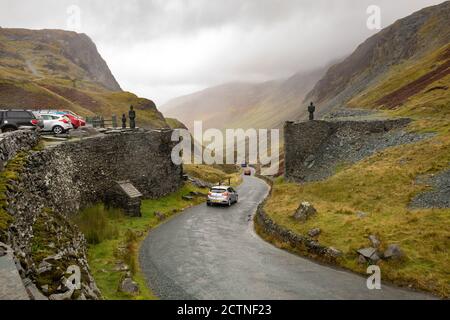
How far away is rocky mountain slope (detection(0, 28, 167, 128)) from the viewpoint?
86.2 m

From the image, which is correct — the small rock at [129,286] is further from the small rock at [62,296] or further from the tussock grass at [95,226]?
the tussock grass at [95,226]

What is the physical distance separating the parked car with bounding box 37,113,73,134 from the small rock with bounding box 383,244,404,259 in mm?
29830

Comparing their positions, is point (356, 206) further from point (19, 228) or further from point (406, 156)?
point (19, 228)

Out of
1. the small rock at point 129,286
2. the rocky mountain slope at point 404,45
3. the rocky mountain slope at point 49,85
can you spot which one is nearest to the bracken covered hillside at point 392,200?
the small rock at point 129,286

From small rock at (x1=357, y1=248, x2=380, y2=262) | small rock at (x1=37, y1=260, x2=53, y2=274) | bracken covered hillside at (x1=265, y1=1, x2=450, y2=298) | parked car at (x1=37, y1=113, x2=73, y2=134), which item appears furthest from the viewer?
parked car at (x1=37, y1=113, x2=73, y2=134)

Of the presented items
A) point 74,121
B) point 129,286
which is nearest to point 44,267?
point 129,286

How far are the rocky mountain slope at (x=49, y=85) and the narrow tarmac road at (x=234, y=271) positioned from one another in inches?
2695

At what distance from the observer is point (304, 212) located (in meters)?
27.2

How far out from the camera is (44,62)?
163000 millimetres

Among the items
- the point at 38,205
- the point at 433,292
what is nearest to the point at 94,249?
the point at 38,205

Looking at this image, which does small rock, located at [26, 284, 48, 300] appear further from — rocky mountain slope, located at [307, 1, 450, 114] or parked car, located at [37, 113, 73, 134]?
rocky mountain slope, located at [307, 1, 450, 114]

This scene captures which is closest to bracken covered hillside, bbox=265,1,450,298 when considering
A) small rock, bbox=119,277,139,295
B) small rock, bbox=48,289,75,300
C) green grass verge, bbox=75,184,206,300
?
green grass verge, bbox=75,184,206,300

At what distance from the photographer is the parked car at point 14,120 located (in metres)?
32.0

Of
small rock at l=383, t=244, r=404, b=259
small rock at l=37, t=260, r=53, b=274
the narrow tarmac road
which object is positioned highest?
small rock at l=37, t=260, r=53, b=274
